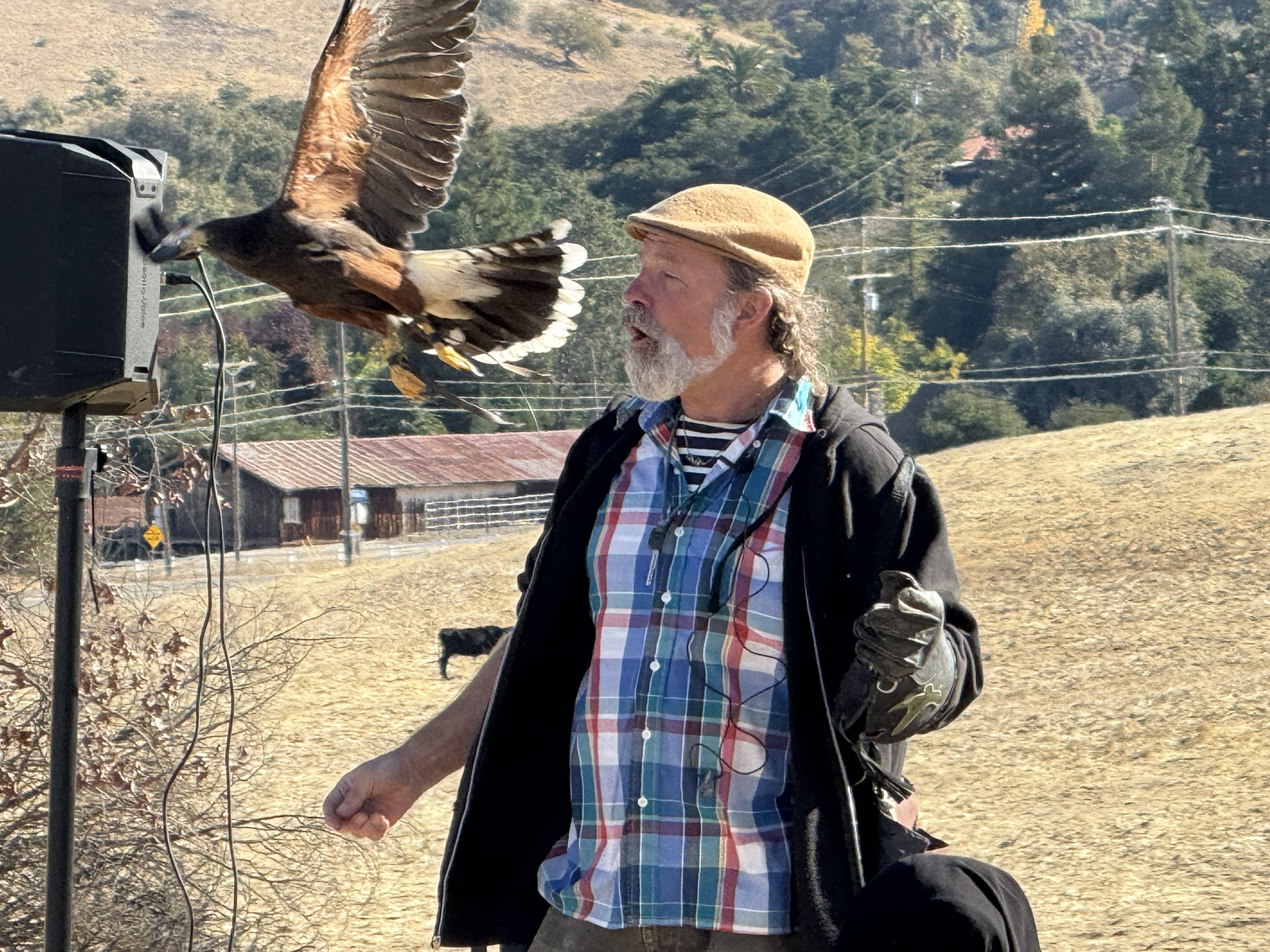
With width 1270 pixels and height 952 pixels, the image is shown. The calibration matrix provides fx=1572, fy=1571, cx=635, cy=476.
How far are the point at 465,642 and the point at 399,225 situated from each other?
19.3 ft

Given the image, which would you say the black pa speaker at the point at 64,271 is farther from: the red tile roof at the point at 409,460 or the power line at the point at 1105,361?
the red tile roof at the point at 409,460

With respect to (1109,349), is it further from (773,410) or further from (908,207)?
(773,410)

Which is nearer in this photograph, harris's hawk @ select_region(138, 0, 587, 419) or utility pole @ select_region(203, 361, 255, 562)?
harris's hawk @ select_region(138, 0, 587, 419)

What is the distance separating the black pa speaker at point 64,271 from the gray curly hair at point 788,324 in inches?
36.7

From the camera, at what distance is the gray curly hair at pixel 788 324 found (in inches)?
88.3

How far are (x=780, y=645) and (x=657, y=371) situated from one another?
0.42 m

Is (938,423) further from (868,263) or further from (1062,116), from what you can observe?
(1062,116)

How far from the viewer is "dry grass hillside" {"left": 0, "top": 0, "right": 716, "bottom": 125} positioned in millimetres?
89000

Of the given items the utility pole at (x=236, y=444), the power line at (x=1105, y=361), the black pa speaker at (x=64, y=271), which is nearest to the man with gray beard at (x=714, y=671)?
the black pa speaker at (x=64, y=271)

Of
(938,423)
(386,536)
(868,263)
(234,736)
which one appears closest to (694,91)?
(868,263)

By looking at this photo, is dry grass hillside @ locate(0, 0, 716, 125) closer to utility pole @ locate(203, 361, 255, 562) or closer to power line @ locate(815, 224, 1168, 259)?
power line @ locate(815, 224, 1168, 259)

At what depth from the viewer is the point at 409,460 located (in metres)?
39.5

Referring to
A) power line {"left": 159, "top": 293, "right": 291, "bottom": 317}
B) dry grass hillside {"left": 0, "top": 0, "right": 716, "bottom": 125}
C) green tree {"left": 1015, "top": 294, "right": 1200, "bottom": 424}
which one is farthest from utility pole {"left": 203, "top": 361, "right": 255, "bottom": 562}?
dry grass hillside {"left": 0, "top": 0, "right": 716, "bottom": 125}

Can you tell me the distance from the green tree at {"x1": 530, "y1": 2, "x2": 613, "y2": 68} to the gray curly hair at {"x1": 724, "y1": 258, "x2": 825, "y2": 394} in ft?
339
